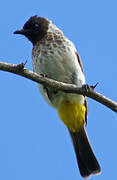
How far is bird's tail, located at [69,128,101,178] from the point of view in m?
7.43

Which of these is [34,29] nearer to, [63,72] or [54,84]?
[63,72]

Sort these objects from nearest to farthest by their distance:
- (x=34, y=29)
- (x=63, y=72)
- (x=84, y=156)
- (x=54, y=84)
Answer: (x=54, y=84), (x=63, y=72), (x=34, y=29), (x=84, y=156)

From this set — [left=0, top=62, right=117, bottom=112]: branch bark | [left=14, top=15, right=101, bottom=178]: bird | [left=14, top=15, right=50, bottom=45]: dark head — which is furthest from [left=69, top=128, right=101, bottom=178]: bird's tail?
[left=0, top=62, right=117, bottom=112]: branch bark

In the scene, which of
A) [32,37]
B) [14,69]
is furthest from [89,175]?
[14,69]

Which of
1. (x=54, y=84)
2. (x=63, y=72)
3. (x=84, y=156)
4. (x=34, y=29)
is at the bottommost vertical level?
(x=54, y=84)

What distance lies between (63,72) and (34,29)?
4.26 ft

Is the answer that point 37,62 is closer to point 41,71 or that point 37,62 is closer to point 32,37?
point 41,71

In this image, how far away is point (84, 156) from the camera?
7.53 m

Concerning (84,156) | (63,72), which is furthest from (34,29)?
(84,156)

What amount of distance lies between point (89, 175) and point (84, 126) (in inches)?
38.3

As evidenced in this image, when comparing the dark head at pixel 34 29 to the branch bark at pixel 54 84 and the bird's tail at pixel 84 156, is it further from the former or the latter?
the branch bark at pixel 54 84

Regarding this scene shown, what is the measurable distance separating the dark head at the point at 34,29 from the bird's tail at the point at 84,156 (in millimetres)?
1847

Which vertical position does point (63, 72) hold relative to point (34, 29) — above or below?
below

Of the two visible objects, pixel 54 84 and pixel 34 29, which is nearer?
pixel 54 84
